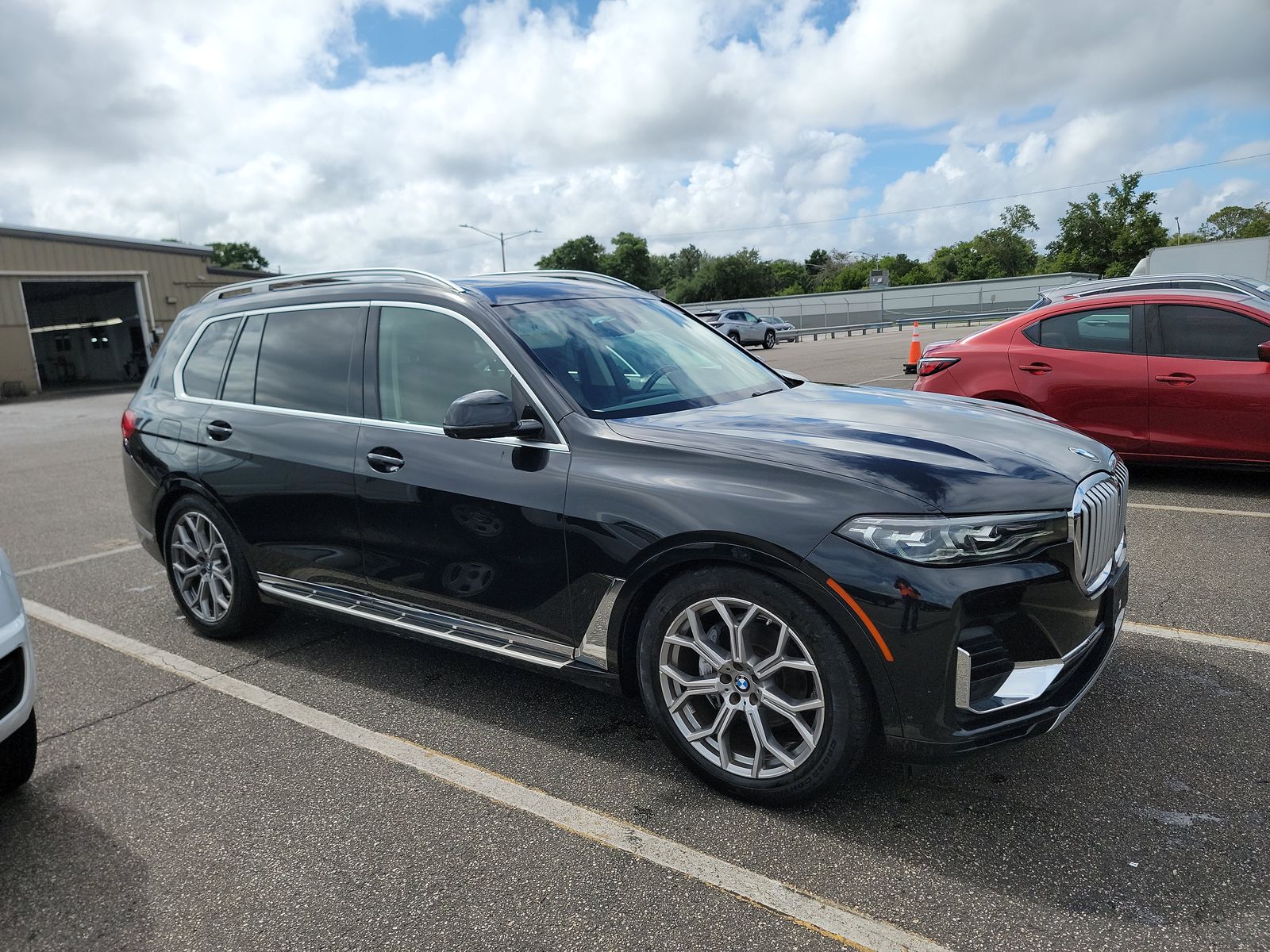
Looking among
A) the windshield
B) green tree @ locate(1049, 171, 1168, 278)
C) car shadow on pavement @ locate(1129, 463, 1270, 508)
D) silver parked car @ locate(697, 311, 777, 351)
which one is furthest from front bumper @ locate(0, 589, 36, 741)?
green tree @ locate(1049, 171, 1168, 278)

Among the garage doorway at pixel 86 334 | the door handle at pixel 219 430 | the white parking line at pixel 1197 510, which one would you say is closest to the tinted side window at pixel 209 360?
the door handle at pixel 219 430

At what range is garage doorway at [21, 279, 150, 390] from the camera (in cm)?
4141

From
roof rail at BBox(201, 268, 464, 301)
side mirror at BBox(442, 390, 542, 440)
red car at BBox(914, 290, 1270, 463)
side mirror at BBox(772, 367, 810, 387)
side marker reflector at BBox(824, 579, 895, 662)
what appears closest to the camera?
side marker reflector at BBox(824, 579, 895, 662)

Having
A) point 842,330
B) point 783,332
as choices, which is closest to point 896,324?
point 842,330

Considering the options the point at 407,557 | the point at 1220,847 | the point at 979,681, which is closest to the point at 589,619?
the point at 407,557

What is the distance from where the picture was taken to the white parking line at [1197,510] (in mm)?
6133

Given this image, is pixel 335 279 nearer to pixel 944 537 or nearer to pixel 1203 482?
pixel 944 537

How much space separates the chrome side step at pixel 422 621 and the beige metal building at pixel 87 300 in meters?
35.2

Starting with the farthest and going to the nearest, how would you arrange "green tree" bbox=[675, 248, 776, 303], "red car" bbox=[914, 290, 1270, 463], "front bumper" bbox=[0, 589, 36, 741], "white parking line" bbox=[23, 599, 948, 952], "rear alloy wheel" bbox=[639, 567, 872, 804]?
"green tree" bbox=[675, 248, 776, 303] < "red car" bbox=[914, 290, 1270, 463] < "front bumper" bbox=[0, 589, 36, 741] < "rear alloy wheel" bbox=[639, 567, 872, 804] < "white parking line" bbox=[23, 599, 948, 952]

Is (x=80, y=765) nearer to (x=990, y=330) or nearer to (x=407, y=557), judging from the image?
(x=407, y=557)

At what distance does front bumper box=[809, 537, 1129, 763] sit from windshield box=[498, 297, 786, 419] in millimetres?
1207

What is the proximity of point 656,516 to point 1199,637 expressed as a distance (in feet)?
Result: 9.23

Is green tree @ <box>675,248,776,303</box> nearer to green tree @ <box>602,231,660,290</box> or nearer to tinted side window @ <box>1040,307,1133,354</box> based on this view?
green tree @ <box>602,231,660,290</box>

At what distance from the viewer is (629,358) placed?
3.82 meters
